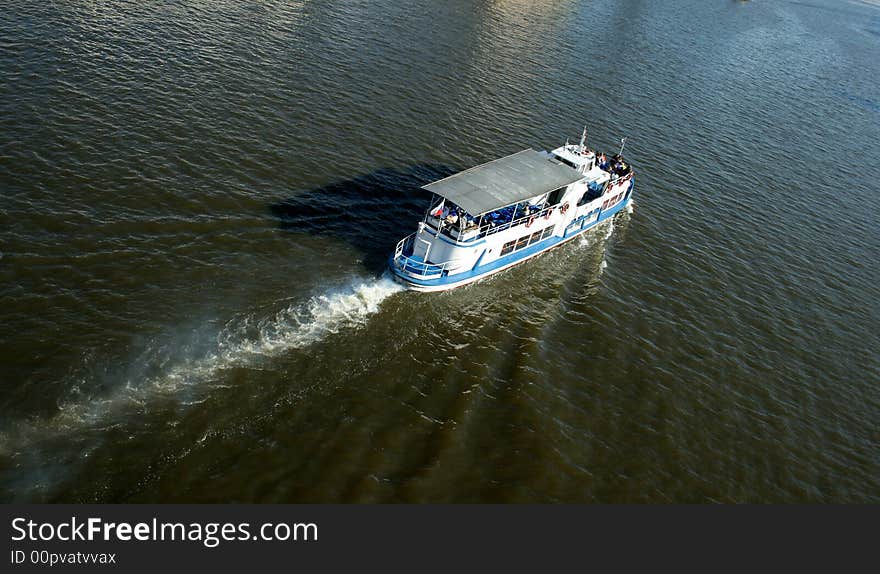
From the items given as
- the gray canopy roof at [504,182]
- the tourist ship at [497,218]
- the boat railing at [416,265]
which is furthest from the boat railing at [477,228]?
the boat railing at [416,265]

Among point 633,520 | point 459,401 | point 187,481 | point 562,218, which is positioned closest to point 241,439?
point 187,481

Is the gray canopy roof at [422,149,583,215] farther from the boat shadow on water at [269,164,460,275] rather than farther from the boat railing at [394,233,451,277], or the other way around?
the boat shadow on water at [269,164,460,275]

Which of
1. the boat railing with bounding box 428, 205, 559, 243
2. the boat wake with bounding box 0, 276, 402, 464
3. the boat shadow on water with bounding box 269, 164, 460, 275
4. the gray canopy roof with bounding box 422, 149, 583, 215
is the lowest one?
the boat wake with bounding box 0, 276, 402, 464

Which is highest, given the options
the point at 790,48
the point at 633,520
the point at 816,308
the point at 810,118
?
the point at 790,48

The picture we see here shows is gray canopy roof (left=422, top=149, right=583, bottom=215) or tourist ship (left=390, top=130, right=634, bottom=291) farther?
gray canopy roof (left=422, top=149, right=583, bottom=215)

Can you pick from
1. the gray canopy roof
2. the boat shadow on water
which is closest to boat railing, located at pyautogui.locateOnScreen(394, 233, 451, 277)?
the boat shadow on water

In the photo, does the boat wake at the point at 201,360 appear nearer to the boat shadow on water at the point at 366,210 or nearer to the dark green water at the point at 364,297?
the dark green water at the point at 364,297

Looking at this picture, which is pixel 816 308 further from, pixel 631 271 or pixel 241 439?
pixel 241 439
